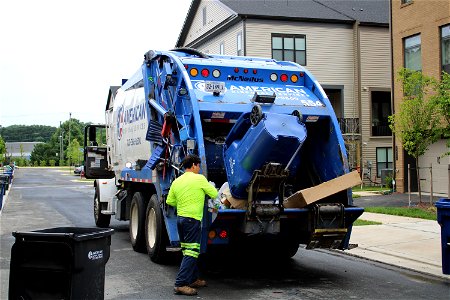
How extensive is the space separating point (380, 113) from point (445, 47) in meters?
11.3

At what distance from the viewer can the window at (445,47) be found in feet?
70.9

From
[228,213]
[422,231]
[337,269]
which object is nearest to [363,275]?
[337,269]

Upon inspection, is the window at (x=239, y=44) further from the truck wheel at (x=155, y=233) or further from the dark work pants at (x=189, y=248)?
the dark work pants at (x=189, y=248)

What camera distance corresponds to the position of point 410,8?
2356cm

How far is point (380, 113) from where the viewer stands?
3297cm

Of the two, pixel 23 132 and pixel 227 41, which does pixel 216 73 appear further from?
pixel 23 132

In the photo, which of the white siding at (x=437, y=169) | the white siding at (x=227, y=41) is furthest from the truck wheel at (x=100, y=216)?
the white siding at (x=227, y=41)

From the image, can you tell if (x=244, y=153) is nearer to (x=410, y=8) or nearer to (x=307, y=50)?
(x=410, y=8)

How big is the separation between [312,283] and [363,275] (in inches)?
40.2

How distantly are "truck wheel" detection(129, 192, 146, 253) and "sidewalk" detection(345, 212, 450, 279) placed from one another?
370cm

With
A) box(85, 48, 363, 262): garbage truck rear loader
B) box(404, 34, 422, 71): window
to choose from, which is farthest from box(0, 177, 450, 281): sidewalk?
box(404, 34, 422, 71): window

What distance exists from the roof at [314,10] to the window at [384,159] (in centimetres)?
686

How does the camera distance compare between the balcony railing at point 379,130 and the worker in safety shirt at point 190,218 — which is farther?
the balcony railing at point 379,130

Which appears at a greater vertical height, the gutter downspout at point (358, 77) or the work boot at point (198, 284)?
the gutter downspout at point (358, 77)
